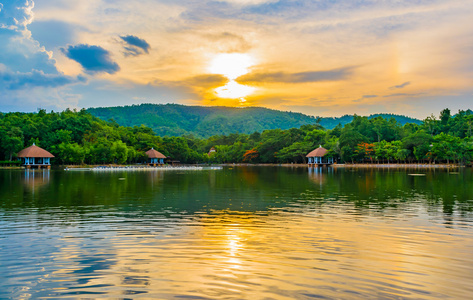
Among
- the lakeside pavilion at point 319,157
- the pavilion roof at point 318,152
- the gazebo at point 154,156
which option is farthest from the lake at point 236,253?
the gazebo at point 154,156

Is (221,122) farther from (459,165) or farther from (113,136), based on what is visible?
(459,165)

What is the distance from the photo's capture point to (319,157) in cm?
7544

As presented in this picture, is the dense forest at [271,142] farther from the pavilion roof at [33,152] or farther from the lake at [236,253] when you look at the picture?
the lake at [236,253]

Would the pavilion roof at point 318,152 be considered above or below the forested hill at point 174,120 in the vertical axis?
below

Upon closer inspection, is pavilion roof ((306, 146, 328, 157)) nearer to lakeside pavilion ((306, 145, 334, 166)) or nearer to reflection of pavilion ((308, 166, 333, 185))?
lakeside pavilion ((306, 145, 334, 166))

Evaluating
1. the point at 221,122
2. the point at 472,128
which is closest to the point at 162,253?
the point at 472,128

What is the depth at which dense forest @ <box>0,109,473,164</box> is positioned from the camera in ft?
194

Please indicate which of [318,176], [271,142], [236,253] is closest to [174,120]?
[271,142]

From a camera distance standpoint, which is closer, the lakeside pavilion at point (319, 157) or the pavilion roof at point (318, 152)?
the pavilion roof at point (318, 152)

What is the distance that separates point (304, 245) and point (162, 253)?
3025mm

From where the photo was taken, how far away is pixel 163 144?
277 ft

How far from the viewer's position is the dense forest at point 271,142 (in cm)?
5916

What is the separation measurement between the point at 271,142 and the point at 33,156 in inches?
2069

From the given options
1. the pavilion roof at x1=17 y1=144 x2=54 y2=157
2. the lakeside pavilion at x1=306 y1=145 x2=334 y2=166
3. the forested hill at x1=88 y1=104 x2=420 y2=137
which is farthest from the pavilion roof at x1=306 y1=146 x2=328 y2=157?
the forested hill at x1=88 y1=104 x2=420 y2=137
